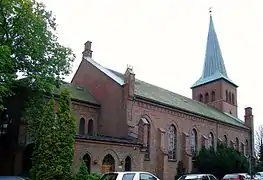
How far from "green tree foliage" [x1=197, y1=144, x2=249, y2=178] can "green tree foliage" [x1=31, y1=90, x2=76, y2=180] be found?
2067 cm

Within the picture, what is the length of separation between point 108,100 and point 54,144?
1245cm

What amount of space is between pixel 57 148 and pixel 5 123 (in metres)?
8.68

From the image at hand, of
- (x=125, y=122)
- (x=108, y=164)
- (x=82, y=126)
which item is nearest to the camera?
(x=108, y=164)

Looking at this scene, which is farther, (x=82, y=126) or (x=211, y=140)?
(x=211, y=140)

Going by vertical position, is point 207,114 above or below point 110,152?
above

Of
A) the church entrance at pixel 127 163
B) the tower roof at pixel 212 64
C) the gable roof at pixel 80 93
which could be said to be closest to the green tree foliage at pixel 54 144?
the church entrance at pixel 127 163

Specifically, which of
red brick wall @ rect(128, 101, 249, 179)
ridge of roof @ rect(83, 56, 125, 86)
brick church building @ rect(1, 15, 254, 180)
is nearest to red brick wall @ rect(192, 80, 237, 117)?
red brick wall @ rect(128, 101, 249, 179)

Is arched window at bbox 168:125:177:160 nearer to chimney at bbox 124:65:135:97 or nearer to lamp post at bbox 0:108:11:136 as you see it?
chimney at bbox 124:65:135:97

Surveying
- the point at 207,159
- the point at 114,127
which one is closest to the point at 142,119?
the point at 114,127

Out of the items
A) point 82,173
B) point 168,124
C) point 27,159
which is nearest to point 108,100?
point 168,124

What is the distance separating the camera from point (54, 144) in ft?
72.1

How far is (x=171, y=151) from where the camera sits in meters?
37.2

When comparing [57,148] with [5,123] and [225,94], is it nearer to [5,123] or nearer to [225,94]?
[5,123]

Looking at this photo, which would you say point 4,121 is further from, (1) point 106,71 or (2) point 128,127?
(1) point 106,71
